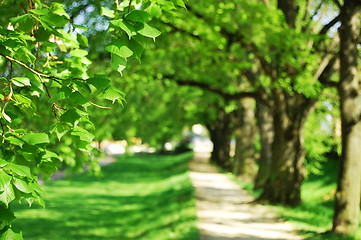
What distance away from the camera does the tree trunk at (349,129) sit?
390 inches

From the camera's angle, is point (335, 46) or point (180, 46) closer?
point (335, 46)

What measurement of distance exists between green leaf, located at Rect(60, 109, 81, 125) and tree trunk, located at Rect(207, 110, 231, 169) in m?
31.0

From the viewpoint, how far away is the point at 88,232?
16.3m

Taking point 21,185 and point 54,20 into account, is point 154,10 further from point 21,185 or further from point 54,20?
point 21,185

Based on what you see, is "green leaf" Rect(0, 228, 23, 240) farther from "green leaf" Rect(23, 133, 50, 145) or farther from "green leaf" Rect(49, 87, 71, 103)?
"green leaf" Rect(49, 87, 71, 103)

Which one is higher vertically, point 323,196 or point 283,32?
Result: point 283,32

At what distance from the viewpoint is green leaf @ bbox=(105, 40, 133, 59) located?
2.99 m

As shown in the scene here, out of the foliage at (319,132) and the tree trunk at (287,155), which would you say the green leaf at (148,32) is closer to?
the tree trunk at (287,155)

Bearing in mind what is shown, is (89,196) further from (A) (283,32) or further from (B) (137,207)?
(A) (283,32)

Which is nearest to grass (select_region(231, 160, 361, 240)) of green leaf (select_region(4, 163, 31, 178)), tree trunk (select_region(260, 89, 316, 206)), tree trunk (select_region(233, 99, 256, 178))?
tree trunk (select_region(260, 89, 316, 206))

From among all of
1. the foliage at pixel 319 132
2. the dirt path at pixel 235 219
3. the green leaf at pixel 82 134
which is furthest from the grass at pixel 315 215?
the green leaf at pixel 82 134

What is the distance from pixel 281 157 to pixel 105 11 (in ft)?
42.5

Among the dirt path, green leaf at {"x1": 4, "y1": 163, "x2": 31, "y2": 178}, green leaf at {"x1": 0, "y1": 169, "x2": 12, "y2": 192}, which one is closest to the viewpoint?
green leaf at {"x1": 0, "y1": 169, "x2": 12, "y2": 192}

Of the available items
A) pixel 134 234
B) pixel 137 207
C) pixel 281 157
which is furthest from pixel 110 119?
pixel 137 207
